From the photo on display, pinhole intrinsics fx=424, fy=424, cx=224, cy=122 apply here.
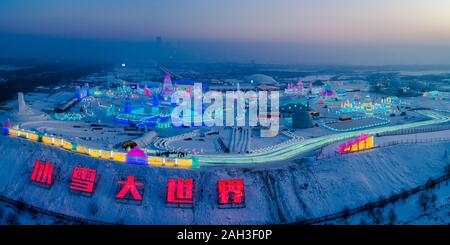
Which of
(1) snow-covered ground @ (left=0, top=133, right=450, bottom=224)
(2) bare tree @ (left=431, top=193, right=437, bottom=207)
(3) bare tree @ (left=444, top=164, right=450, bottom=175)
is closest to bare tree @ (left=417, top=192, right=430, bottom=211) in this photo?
(2) bare tree @ (left=431, top=193, right=437, bottom=207)

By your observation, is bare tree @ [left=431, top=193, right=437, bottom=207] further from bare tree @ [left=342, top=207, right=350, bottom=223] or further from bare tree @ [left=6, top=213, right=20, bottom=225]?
bare tree @ [left=6, top=213, right=20, bottom=225]

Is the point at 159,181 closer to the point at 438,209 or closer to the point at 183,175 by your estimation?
the point at 183,175

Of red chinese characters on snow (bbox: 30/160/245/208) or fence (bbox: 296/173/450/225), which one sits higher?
red chinese characters on snow (bbox: 30/160/245/208)

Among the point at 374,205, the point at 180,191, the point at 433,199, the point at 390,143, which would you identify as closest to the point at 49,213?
the point at 180,191

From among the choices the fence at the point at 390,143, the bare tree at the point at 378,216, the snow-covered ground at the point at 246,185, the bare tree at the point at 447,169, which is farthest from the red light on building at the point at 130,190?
the bare tree at the point at 447,169

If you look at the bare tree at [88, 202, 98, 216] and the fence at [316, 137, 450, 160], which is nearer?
the bare tree at [88, 202, 98, 216]
